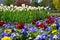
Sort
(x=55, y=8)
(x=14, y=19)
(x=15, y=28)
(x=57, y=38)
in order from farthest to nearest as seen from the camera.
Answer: (x=55, y=8), (x=14, y=19), (x=15, y=28), (x=57, y=38)

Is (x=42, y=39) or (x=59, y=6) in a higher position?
(x=42, y=39)

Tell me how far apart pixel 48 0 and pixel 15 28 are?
48.1 feet

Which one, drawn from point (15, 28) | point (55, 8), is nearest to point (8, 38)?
point (15, 28)

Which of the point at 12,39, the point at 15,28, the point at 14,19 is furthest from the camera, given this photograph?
the point at 14,19

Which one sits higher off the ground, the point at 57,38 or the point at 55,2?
the point at 57,38

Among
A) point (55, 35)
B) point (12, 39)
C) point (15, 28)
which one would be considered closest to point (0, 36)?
point (12, 39)

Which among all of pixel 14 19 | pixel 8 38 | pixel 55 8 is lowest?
pixel 55 8

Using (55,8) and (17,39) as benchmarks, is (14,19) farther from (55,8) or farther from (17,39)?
(55,8)

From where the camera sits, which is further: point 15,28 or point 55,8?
point 55,8

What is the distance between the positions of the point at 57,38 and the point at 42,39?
0.65ft

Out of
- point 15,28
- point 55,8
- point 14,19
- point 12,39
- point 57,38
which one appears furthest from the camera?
point 55,8

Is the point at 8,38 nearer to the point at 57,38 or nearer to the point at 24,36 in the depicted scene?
the point at 24,36

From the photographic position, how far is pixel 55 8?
15188 millimetres

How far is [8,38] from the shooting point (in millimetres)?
3332
